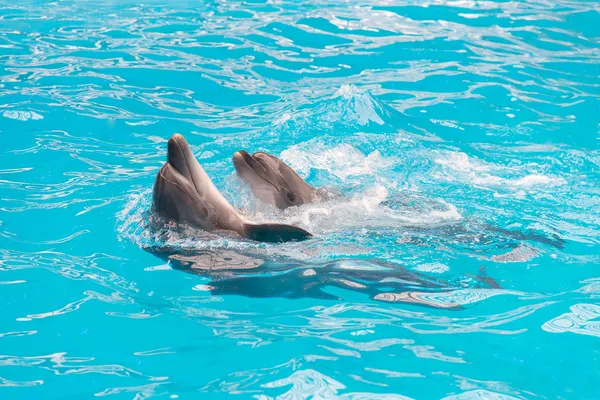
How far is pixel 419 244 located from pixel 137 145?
416 cm

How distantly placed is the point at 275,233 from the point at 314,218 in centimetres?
99

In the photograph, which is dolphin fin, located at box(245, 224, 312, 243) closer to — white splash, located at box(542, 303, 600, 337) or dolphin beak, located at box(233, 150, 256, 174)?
dolphin beak, located at box(233, 150, 256, 174)

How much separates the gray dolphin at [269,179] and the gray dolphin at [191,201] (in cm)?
52

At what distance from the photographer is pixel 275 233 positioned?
5.39 meters

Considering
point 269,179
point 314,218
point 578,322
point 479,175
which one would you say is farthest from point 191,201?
point 479,175

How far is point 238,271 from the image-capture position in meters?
5.31

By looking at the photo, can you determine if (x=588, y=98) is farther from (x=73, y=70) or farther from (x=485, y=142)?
(x=73, y=70)

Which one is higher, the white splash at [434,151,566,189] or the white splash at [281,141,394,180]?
the white splash at [281,141,394,180]

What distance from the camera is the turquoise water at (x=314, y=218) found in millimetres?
4320

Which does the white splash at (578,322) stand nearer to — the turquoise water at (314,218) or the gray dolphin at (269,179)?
the turquoise water at (314,218)

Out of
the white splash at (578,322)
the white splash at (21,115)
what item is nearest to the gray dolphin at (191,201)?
the white splash at (578,322)

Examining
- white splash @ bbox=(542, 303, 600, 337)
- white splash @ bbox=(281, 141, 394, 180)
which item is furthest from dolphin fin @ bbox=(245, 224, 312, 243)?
white splash @ bbox=(281, 141, 394, 180)

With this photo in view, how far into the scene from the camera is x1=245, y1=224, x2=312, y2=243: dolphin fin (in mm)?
5234

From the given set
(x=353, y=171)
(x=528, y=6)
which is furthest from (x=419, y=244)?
Result: (x=528, y=6)
